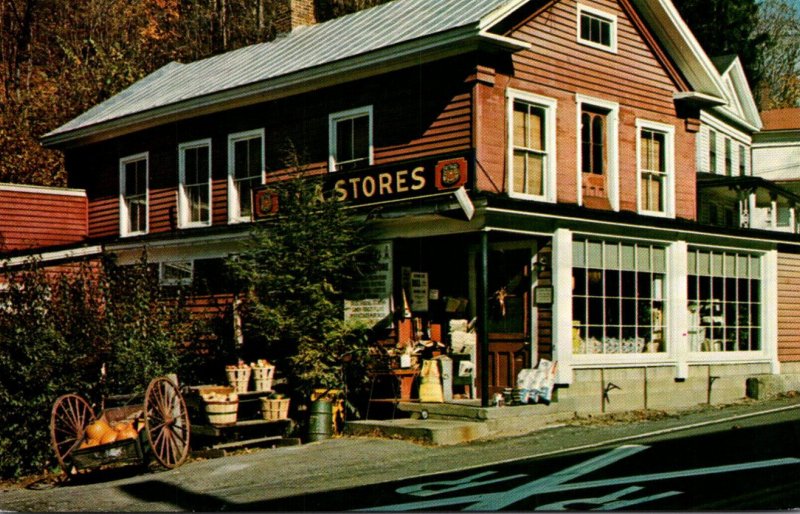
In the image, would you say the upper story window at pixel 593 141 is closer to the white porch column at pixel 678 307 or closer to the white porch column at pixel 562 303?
the white porch column at pixel 678 307

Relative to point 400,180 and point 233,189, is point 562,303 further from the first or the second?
point 233,189

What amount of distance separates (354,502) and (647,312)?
9.72 meters

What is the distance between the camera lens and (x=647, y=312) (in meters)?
19.5

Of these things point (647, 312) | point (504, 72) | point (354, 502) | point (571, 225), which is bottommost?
point (354, 502)

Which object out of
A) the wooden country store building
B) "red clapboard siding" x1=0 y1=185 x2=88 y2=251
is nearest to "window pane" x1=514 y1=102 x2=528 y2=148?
the wooden country store building

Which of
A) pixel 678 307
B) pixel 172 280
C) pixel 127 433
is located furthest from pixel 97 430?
pixel 678 307

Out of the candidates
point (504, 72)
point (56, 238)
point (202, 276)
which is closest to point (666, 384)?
A: point (504, 72)

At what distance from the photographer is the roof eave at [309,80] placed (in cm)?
1736

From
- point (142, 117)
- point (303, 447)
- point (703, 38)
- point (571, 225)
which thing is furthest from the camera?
point (703, 38)

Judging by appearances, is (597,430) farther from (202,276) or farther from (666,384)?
(202,276)

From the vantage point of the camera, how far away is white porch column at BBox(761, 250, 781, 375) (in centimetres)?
2189

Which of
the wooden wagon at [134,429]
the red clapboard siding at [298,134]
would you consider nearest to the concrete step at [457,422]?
Result: the wooden wagon at [134,429]

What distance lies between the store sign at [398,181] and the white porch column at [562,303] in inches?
81.7

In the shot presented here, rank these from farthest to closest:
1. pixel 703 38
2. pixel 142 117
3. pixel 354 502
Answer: pixel 703 38 → pixel 142 117 → pixel 354 502
